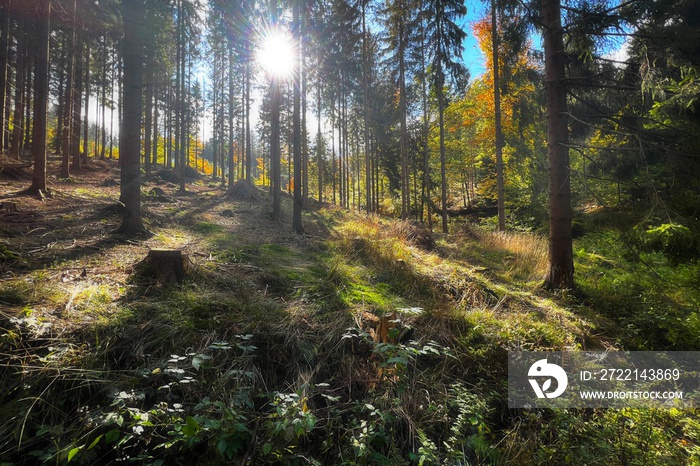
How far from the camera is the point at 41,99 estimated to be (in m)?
8.45

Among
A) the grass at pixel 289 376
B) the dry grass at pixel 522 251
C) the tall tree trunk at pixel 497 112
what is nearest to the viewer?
the grass at pixel 289 376

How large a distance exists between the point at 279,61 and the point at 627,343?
13104 millimetres

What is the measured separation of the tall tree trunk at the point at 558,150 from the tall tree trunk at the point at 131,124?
8440mm

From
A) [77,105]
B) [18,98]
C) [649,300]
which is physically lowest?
[649,300]

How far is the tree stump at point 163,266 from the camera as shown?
3.98 metres

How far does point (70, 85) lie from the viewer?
13.2m

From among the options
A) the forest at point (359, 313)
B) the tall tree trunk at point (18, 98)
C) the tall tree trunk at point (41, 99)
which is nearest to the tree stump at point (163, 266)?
the forest at point (359, 313)

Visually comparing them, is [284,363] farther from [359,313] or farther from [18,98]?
[18,98]

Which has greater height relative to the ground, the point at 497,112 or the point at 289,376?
the point at 497,112

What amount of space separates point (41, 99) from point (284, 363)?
11.2 meters

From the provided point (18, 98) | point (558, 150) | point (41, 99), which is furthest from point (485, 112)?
point (18, 98)

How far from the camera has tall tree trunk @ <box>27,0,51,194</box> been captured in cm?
811

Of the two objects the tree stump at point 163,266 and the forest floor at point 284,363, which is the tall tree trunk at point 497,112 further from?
the tree stump at point 163,266

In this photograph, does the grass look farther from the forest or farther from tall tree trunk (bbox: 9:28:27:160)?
tall tree trunk (bbox: 9:28:27:160)
